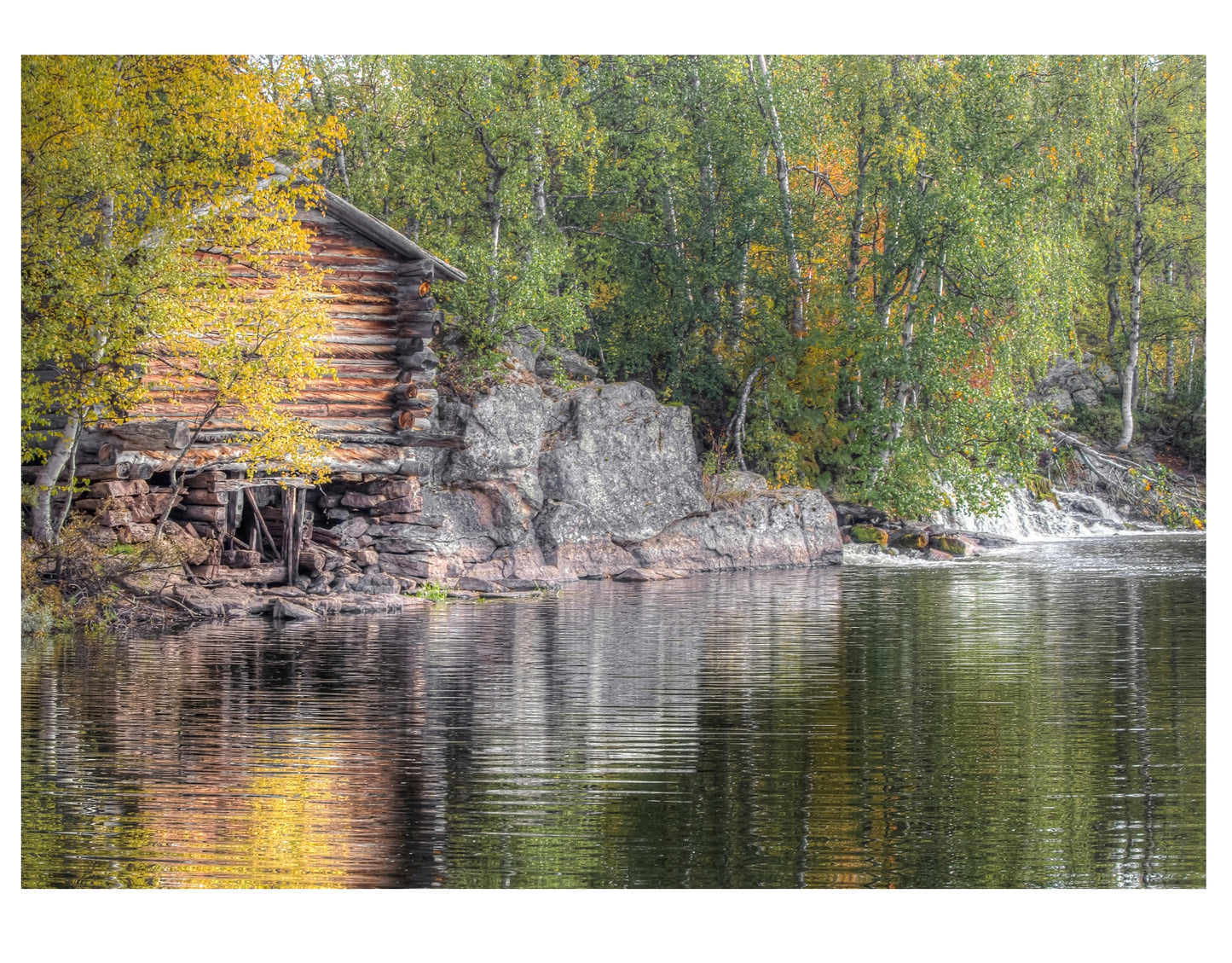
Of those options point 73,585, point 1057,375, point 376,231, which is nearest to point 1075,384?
point 1057,375

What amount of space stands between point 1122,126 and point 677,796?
28.0m

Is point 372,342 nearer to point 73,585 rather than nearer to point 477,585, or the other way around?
point 477,585

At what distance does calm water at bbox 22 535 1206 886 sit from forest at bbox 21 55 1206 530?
29.3 ft

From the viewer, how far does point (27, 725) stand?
10.7 metres

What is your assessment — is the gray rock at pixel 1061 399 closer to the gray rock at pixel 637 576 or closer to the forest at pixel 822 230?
the forest at pixel 822 230

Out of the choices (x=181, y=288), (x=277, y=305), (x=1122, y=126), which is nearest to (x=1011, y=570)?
(x=1122, y=126)

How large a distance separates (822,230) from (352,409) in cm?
1502

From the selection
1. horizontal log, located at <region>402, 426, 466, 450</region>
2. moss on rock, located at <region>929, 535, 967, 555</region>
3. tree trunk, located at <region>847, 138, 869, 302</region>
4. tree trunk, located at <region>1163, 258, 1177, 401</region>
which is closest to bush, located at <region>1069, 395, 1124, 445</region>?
tree trunk, located at <region>1163, 258, 1177, 401</region>

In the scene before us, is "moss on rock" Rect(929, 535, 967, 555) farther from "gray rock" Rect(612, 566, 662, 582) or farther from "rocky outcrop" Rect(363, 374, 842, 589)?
"gray rock" Rect(612, 566, 662, 582)

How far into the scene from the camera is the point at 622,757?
9.80 m

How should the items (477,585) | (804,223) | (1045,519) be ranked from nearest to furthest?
(477,585)
(804,223)
(1045,519)

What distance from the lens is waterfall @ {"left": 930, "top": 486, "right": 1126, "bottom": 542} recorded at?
34.2 meters

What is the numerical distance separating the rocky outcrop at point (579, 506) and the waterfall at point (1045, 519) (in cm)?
541
